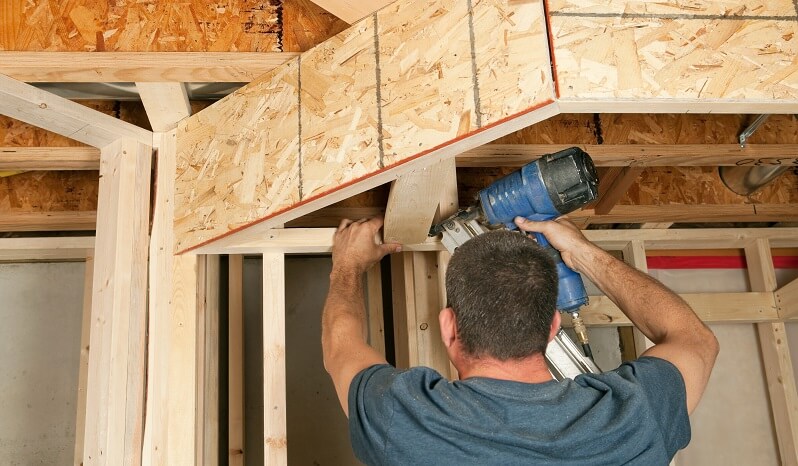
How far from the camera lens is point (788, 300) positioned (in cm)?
298

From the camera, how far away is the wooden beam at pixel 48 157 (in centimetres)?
201

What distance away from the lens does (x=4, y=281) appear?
3.28 metres

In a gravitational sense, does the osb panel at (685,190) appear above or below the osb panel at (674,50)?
above

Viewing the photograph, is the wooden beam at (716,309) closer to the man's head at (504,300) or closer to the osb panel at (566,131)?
the osb panel at (566,131)

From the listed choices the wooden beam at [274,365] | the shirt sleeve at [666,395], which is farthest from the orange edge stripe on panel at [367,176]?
the shirt sleeve at [666,395]

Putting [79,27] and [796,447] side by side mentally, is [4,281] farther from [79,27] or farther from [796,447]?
[796,447]

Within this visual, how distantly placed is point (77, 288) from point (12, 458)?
812 mm

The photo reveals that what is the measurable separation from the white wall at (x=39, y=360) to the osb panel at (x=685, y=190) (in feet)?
8.54

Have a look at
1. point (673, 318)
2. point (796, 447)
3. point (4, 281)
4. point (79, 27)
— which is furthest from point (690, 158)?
point (4, 281)

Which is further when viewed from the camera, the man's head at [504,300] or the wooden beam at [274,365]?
the wooden beam at [274,365]

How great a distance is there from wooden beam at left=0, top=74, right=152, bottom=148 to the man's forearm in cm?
117

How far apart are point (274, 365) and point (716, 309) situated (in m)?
2.07

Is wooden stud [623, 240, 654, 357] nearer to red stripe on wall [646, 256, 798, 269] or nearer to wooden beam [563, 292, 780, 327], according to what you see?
wooden beam [563, 292, 780, 327]

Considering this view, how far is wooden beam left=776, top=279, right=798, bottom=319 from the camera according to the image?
9.59 feet
